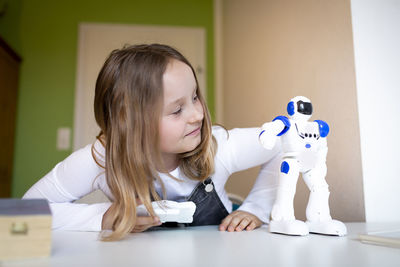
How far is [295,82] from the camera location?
132 cm

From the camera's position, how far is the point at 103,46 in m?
2.49

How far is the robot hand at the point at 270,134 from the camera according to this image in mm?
694

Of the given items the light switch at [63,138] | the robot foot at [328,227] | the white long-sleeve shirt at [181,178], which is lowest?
the robot foot at [328,227]

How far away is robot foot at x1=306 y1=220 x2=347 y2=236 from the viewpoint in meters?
0.67

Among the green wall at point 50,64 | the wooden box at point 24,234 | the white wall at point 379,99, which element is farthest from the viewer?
the green wall at point 50,64

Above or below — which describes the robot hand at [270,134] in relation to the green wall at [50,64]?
below

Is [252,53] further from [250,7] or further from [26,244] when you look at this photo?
[26,244]

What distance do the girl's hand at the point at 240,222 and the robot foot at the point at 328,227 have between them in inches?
5.9

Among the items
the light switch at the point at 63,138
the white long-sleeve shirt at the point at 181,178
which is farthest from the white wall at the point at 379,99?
the light switch at the point at 63,138

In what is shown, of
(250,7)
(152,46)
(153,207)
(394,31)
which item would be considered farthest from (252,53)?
(153,207)

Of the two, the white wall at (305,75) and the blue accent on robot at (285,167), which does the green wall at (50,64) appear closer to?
the white wall at (305,75)

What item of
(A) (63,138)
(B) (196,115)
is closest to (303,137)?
(B) (196,115)

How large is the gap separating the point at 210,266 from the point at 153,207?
15.4 inches

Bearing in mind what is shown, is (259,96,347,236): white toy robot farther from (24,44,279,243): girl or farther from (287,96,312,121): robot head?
(24,44,279,243): girl
